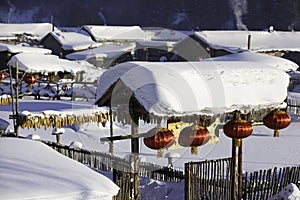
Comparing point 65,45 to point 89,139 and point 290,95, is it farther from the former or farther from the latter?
point 89,139

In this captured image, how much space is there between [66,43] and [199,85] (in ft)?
114

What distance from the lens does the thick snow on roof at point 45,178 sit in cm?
538

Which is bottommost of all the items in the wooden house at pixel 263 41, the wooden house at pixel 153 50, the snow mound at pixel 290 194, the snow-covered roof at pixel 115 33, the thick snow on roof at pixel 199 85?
the wooden house at pixel 153 50

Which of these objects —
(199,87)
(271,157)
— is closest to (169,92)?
(199,87)

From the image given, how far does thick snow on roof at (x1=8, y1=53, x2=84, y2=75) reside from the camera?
2497cm

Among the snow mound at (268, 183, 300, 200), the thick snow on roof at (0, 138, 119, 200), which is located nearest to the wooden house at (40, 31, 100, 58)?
the snow mound at (268, 183, 300, 200)

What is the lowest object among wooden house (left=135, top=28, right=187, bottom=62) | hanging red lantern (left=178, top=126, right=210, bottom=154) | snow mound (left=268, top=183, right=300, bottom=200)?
wooden house (left=135, top=28, right=187, bottom=62)

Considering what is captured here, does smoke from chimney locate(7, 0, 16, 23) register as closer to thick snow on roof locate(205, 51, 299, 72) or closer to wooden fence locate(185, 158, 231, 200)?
thick snow on roof locate(205, 51, 299, 72)

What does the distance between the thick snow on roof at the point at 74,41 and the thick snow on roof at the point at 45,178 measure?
34.5 m

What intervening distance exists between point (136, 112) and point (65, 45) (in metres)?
34.1

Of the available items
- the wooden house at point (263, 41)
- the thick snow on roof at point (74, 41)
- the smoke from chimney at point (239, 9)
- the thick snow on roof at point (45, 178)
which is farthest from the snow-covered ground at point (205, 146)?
the smoke from chimney at point (239, 9)

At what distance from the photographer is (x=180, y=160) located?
13945mm

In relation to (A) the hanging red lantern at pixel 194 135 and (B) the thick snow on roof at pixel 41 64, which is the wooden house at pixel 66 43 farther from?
(A) the hanging red lantern at pixel 194 135

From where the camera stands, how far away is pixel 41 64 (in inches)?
1017
